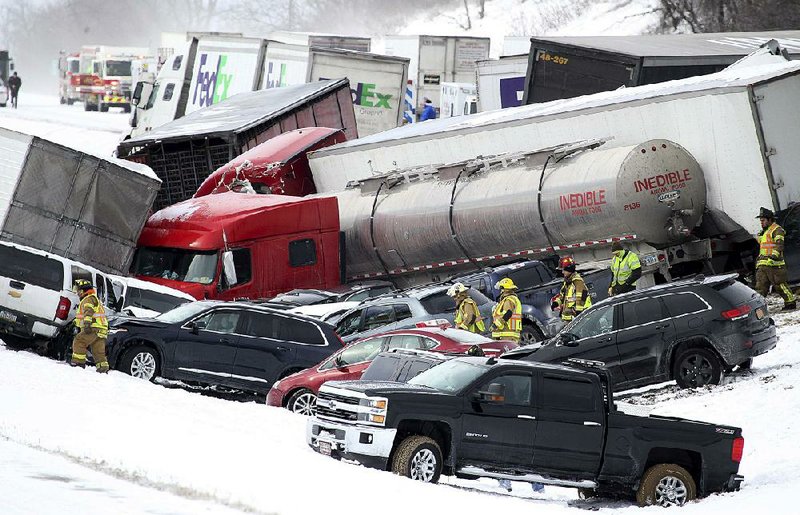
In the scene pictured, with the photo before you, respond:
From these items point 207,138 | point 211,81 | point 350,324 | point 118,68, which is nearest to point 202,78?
point 211,81

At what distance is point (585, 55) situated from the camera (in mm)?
35312

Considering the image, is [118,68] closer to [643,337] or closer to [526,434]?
[643,337]

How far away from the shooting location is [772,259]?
23.2 meters

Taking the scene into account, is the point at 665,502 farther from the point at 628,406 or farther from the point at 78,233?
the point at 78,233

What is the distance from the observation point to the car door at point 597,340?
747 inches

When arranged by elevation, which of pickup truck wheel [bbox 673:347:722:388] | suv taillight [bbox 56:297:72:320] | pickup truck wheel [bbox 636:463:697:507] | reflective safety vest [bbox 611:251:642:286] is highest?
reflective safety vest [bbox 611:251:642:286]

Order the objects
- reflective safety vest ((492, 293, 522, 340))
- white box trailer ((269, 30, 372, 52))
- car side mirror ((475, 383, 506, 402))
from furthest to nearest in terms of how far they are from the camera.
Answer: white box trailer ((269, 30, 372, 52))
reflective safety vest ((492, 293, 522, 340))
car side mirror ((475, 383, 506, 402))

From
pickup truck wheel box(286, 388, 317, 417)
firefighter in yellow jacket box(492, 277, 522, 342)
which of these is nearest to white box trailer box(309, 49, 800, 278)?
firefighter in yellow jacket box(492, 277, 522, 342)

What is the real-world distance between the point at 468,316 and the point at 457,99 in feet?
105

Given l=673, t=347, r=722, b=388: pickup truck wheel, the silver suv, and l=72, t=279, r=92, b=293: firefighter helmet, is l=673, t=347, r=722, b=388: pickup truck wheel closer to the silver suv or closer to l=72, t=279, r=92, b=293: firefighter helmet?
the silver suv

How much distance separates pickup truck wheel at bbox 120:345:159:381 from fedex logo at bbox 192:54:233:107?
84.7 ft

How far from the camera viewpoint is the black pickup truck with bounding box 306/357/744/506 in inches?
539

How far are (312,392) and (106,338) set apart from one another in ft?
10.4

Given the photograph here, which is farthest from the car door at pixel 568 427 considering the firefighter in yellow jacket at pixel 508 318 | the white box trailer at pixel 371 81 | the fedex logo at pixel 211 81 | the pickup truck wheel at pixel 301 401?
the fedex logo at pixel 211 81
